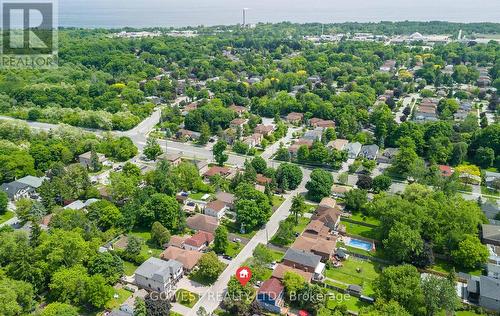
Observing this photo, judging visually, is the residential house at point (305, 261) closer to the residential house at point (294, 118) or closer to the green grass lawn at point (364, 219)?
the green grass lawn at point (364, 219)

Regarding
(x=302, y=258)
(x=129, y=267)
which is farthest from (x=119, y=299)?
(x=302, y=258)

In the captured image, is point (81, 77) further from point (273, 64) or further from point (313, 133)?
point (313, 133)

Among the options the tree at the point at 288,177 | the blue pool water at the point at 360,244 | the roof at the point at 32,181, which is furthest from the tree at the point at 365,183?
the roof at the point at 32,181

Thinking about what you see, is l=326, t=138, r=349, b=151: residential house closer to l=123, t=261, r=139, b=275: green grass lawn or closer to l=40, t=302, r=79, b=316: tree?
l=123, t=261, r=139, b=275: green grass lawn

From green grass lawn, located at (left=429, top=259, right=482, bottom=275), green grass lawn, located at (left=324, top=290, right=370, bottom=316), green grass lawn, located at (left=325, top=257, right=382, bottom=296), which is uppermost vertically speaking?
green grass lawn, located at (left=429, top=259, right=482, bottom=275)

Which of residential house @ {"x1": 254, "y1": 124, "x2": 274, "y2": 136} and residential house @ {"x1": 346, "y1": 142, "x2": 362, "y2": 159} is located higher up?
residential house @ {"x1": 254, "y1": 124, "x2": 274, "y2": 136}

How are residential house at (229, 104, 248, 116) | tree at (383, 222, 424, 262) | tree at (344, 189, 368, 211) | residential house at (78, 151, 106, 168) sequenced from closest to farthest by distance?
tree at (383, 222, 424, 262)
tree at (344, 189, 368, 211)
residential house at (78, 151, 106, 168)
residential house at (229, 104, 248, 116)

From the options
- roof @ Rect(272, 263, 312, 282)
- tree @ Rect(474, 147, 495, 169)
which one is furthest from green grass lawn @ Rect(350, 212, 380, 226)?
tree @ Rect(474, 147, 495, 169)
